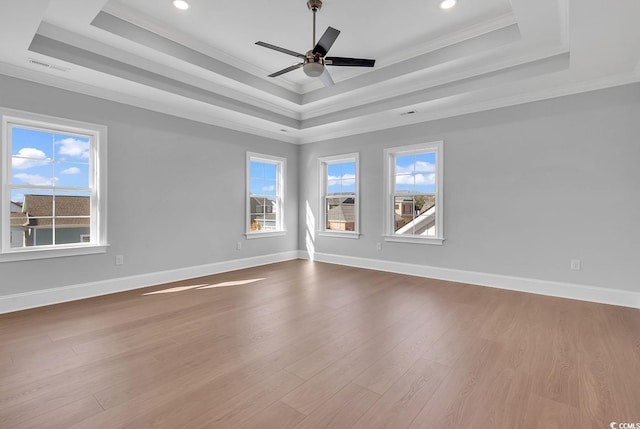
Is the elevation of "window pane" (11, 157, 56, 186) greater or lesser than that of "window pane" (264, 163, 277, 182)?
lesser

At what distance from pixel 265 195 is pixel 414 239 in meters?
3.10

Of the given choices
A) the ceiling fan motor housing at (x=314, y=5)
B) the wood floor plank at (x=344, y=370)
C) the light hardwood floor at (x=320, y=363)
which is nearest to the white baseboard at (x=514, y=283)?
the light hardwood floor at (x=320, y=363)

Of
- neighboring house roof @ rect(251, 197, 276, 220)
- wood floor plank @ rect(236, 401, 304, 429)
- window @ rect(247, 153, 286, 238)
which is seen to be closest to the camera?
wood floor plank @ rect(236, 401, 304, 429)

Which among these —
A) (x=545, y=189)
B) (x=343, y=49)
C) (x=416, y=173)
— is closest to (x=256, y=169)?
(x=343, y=49)

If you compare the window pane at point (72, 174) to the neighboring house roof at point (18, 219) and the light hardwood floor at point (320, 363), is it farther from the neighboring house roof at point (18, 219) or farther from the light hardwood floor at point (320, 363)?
the light hardwood floor at point (320, 363)

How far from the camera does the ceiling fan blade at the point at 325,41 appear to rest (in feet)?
8.94

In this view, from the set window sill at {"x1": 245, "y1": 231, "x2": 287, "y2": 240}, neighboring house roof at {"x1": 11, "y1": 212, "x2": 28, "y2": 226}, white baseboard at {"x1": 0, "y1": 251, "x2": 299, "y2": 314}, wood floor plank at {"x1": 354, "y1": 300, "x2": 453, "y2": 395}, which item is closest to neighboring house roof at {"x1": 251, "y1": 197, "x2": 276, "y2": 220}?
window sill at {"x1": 245, "y1": 231, "x2": 287, "y2": 240}

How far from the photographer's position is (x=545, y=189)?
4.07 m

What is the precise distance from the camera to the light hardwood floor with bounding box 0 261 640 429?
1725 millimetres

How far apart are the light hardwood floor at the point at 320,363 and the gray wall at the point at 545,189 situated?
649 mm


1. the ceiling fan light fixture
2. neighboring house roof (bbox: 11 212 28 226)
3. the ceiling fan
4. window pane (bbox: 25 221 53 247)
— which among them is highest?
the ceiling fan

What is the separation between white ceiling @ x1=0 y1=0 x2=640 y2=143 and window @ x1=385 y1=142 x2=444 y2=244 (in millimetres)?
771

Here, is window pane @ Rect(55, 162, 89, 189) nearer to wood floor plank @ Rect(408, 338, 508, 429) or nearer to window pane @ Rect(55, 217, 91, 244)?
window pane @ Rect(55, 217, 91, 244)

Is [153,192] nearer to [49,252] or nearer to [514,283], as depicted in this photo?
[49,252]
